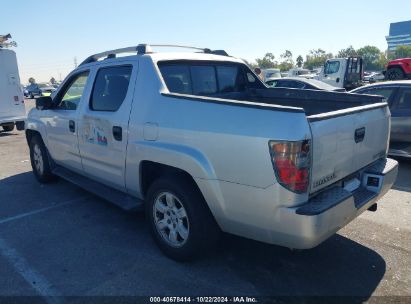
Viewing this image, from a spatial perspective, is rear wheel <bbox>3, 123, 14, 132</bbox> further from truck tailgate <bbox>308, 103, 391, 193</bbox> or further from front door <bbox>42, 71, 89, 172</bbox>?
truck tailgate <bbox>308, 103, 391, 193</bbox>

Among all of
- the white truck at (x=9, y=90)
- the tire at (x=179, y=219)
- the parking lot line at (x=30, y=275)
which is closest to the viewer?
the parking lot line at (x=30, y=275)

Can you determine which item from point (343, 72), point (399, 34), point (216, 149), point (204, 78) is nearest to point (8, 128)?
point (204, 78)

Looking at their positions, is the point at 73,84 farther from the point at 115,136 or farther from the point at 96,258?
the point at 96,258

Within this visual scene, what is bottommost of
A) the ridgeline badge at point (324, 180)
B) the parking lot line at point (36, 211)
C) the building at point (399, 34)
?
the parking lot line at point (36, 211)

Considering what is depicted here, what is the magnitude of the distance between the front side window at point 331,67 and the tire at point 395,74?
306 cm

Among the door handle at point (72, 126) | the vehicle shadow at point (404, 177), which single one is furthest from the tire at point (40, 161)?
the vehicle shadow at point (404, 177)

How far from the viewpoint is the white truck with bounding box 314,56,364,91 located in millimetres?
19312

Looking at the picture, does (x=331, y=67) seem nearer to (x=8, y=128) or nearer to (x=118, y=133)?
(x=8, y=128)

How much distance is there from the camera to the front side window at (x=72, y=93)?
15.9 feet

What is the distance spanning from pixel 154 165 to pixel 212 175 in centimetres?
87

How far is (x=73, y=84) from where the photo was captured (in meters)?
5.17

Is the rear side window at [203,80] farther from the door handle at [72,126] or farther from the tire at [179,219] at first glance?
the door handle at [72,126]

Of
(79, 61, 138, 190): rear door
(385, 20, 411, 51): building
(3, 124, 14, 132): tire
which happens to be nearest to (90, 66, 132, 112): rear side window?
(79, 61, 138, 190): rear door

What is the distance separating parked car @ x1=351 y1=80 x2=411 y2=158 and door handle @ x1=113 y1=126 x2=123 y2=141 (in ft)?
16.6
